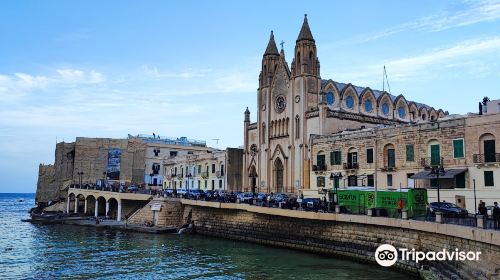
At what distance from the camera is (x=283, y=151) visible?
61219mm

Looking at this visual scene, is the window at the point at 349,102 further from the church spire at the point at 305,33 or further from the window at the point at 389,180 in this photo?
the window at the point at 389,180

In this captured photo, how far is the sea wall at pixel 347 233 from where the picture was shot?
874 inches

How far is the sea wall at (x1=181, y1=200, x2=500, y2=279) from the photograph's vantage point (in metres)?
22.2

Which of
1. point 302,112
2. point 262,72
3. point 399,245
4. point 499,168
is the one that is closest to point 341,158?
point 302,112

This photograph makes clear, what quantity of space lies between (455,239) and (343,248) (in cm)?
1003

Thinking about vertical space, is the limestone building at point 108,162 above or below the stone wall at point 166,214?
above

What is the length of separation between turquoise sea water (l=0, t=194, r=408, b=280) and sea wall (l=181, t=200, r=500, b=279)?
4.33 feet

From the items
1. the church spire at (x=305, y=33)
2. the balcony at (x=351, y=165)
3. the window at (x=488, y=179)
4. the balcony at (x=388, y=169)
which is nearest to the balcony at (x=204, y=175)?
the church spire at (x=305, y=33)

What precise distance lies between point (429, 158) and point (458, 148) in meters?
2.73

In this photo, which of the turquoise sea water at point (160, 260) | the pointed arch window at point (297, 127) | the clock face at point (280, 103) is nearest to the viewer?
the turquoise sea water at point (160, 260)

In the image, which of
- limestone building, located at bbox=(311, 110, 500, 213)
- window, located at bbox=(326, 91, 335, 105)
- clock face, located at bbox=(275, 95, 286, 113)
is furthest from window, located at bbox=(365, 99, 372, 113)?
limestone building, located at bbox=(311, 110, 500, 213)

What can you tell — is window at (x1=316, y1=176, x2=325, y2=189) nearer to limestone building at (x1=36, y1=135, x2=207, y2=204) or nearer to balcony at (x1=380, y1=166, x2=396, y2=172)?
balcony at (x1=380, y1=166, x2=396, y2=172)

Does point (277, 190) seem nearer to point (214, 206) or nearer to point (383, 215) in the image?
point (214, 206)

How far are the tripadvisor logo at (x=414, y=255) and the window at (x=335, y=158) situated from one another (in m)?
19.1
